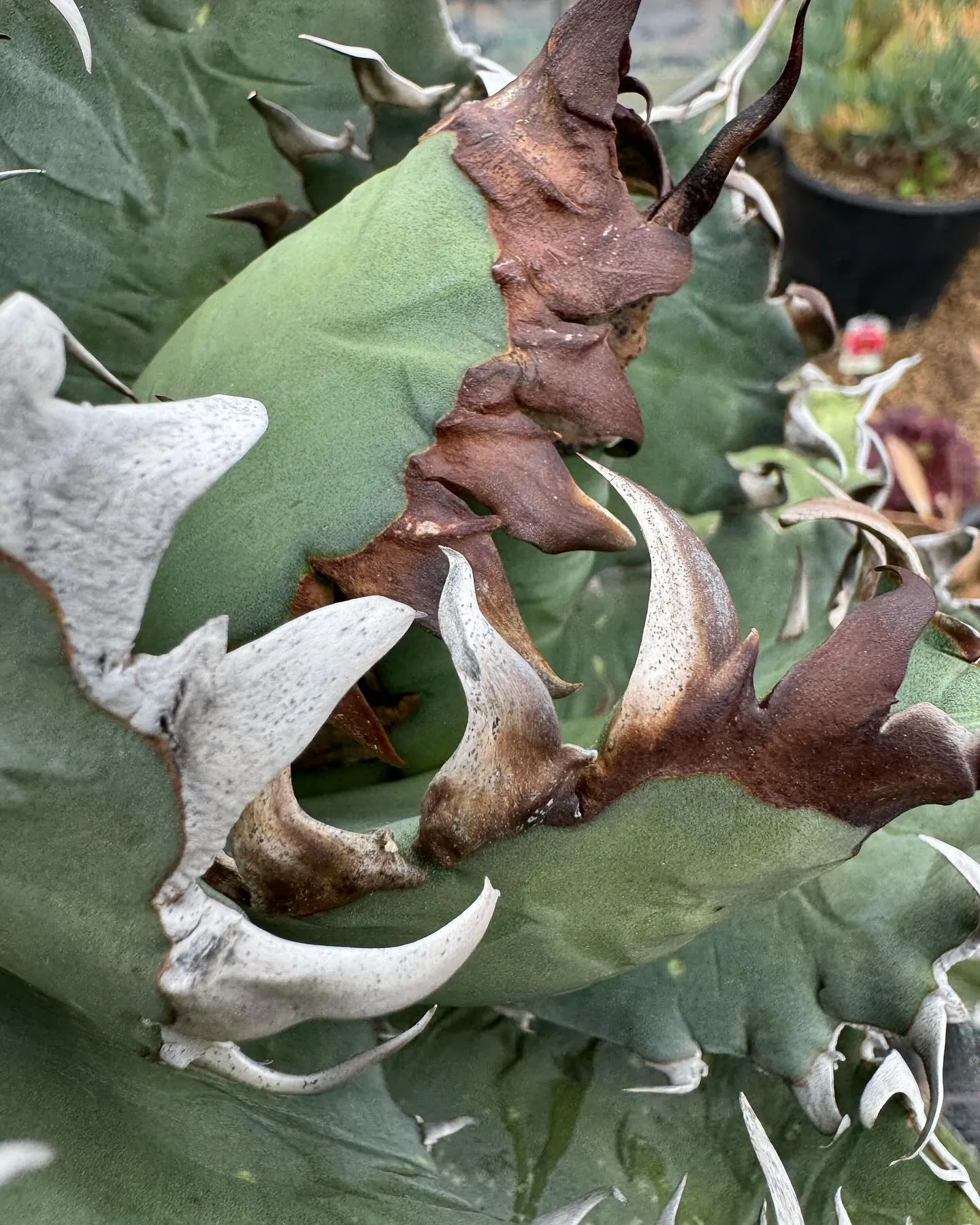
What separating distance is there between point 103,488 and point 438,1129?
0.35 metres

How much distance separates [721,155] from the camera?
52 centimetres

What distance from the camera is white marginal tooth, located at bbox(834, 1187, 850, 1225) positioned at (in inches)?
21.7

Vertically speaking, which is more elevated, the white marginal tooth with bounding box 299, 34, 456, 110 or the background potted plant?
the white marginal tooth with bounding box 299, 34, 456, 110

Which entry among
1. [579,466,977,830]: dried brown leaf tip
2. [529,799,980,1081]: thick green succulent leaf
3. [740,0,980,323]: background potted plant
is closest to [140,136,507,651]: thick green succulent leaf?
[579,466,977,830]: dried brown leaf tip

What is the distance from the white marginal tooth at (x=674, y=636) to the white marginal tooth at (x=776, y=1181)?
21 centimetres

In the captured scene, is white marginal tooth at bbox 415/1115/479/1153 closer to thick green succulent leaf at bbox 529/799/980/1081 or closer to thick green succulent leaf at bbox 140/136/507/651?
thick green succulent leaf at bbox 529/799/980/1081

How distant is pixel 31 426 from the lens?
35cm

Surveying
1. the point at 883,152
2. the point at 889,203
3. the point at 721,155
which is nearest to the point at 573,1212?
the point at 721,155

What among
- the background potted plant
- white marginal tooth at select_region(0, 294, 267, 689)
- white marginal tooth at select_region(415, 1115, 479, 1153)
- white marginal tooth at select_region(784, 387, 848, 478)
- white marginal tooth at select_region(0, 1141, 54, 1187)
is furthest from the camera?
the background potted plant

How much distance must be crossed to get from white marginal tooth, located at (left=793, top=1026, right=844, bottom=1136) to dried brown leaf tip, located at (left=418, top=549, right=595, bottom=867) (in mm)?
218

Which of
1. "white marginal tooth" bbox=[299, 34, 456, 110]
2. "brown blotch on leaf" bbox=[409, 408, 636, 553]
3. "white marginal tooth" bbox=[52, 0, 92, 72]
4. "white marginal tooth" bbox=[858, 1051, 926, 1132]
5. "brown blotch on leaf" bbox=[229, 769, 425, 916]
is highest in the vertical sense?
"white marginal tooth" bbox=[52, 0, 92, 72]

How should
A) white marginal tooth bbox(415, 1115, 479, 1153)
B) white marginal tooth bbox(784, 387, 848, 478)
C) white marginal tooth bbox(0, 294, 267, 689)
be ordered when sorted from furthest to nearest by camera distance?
white marginal tooth bbox(784, 387, 848, 478) → white marginal tooth bbox(415, 1115, 479, 1153) → white marginal tooth bbox(0, 294, 267, 689)

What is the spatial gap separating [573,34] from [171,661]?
11.8 inches

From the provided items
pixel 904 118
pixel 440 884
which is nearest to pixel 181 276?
pixel 440 884
